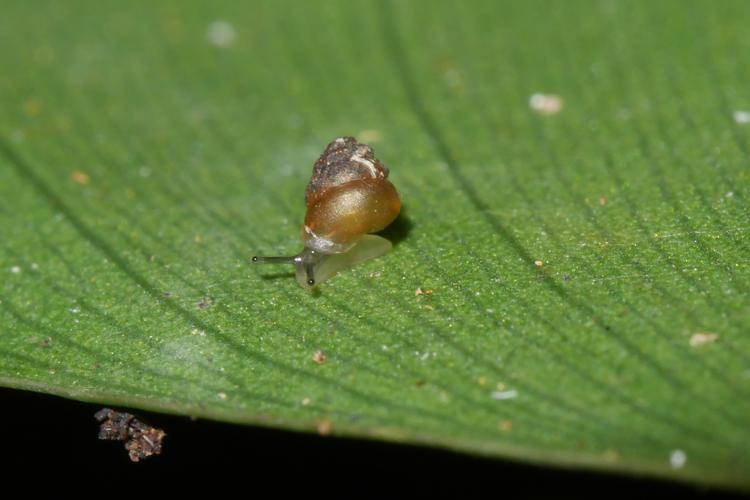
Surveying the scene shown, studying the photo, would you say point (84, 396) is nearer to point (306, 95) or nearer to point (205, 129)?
point (205, 129)

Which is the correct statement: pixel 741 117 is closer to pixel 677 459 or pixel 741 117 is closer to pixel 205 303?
pixel 677 459

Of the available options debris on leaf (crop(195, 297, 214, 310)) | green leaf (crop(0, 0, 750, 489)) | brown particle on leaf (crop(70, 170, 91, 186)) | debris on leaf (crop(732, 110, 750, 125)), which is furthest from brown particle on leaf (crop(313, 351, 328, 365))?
debris on leaf (crop(732, 110, 750, 125))

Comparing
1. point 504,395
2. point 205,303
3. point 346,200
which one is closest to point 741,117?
point 346,200

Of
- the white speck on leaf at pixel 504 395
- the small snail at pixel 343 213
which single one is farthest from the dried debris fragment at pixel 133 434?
the white speck on leaf at pixel 504 395

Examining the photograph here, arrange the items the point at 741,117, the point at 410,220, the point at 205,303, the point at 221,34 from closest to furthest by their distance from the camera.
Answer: the point at 205,303
the point at 410,220
the point at 741,117
the point at 221,34

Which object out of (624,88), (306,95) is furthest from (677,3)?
(306,95)

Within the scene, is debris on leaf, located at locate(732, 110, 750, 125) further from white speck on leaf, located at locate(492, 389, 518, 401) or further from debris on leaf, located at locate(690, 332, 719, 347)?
white speck on leaf, located at locate(492, 389, 518, 401)
